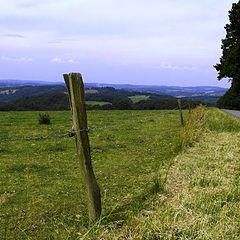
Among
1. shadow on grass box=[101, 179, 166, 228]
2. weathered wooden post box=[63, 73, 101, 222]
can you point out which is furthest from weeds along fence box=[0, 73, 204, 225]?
shadow on grass box=[101, 179, 166, 228]

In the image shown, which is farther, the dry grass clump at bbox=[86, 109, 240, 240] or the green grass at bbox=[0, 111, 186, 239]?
the green grass at bbox=[0, 111, 186, 239]

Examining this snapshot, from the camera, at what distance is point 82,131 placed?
603 centimetres

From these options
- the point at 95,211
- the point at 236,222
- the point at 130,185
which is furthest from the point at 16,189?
the point at 236,222

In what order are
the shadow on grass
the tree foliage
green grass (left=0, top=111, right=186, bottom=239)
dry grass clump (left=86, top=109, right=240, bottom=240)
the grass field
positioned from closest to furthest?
dry grass clump (left=86, top=109, right=240, bottom=240), the grass field, the shadow on grass, green grass (left=0, top=111, right=186, bottom=239), the tree foliage

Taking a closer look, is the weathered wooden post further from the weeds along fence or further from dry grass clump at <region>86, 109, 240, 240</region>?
dry grass clump at <region>86, 109, 240, 240</region>

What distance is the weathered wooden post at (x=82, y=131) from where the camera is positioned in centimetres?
593

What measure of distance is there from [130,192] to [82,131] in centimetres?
298

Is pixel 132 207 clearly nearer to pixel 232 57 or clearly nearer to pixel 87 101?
pixel 232 57

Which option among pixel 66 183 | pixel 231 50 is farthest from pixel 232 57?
pixel 66 183

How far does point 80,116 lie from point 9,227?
79.8 inches

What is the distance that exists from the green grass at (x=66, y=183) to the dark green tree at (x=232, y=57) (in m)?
30.2

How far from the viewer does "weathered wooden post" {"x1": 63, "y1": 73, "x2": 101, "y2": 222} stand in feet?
19.4

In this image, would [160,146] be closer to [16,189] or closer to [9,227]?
[16,189]

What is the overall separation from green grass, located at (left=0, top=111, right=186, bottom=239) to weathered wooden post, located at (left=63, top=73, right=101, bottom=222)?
307mm
